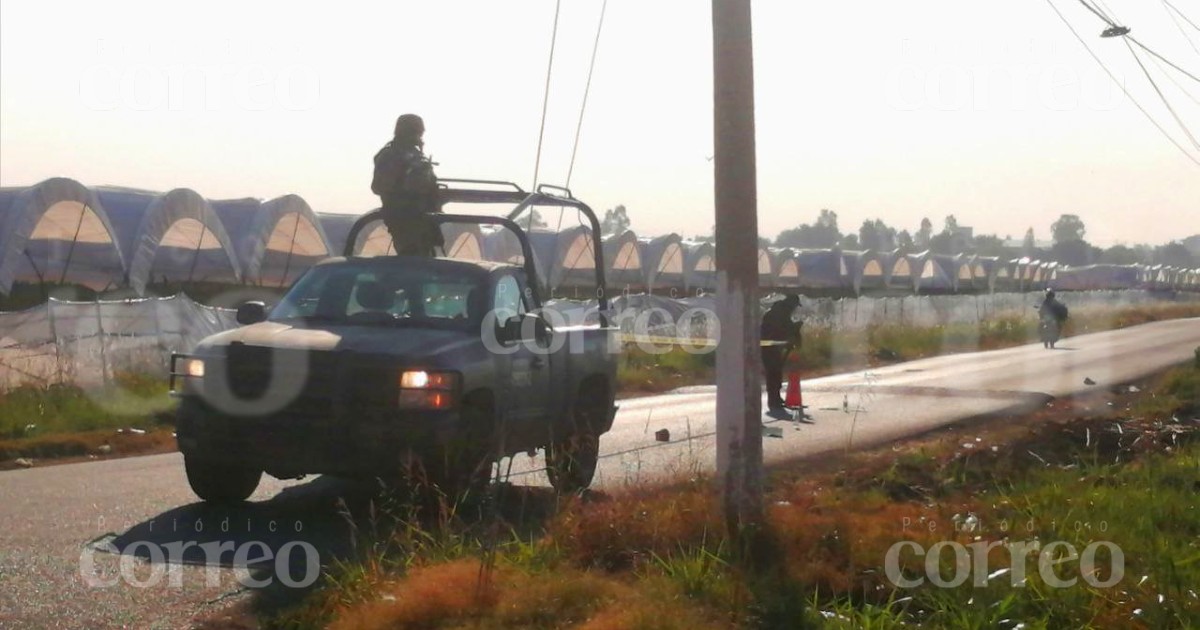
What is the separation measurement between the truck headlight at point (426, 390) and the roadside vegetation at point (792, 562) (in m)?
0.66

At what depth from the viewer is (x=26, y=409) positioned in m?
15.0

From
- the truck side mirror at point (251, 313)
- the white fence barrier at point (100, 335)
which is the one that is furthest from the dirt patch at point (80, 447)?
the truck side mirror at point (251, 313)

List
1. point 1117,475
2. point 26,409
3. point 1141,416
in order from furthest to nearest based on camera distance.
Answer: point 1141,416 < point 26,409 < point 1117,475

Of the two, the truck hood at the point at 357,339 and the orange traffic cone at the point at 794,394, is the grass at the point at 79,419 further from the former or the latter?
the orange traffic cone at the point at 794,394

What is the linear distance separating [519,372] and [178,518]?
2292mm

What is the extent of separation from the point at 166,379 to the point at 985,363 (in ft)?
62.9

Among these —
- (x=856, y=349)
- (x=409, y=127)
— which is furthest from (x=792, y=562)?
(x=856, y=349)

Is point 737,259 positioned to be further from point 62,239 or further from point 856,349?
point 62,239

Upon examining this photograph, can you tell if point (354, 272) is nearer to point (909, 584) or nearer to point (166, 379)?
point (909, 584)

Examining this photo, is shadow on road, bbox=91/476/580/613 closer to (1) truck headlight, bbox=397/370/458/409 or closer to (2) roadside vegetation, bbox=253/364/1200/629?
(2) roadside vegetation, bbox=253/364/1200/629

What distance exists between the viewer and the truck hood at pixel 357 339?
8.52 meters

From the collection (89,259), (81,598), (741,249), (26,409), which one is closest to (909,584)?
(741,249)

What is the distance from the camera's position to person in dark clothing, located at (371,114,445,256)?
10.4 m

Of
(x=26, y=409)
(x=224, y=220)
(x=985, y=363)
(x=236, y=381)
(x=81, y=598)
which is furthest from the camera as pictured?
(x=224, y=220)
